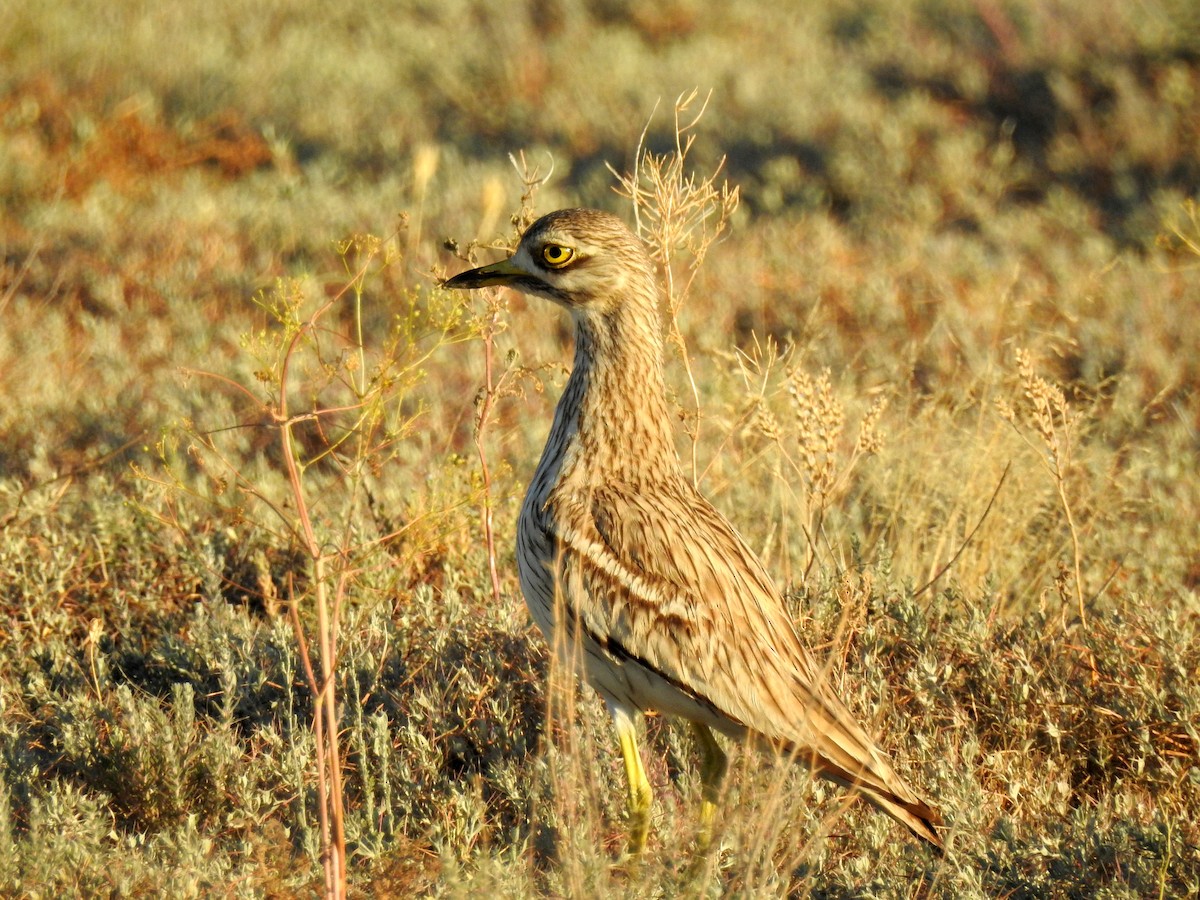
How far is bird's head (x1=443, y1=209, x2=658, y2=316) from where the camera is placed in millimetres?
3824

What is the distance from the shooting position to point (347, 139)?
9438 millimetres

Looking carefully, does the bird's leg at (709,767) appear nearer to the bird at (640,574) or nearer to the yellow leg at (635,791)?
the bird at (640,574)

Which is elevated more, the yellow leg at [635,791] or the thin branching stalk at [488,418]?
the thin branching stalk at [488,418]

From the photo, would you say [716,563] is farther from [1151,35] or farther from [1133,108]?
[1151,35]

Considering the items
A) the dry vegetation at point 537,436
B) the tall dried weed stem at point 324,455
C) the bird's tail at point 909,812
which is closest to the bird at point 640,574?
the bird's tail at point 909,812

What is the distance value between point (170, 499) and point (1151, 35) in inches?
299

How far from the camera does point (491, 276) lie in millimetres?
3895

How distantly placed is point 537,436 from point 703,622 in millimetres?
2594

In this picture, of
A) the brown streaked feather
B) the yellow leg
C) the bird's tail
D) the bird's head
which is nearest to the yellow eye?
the bird's head

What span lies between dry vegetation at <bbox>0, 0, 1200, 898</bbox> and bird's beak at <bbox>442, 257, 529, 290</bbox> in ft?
0.28

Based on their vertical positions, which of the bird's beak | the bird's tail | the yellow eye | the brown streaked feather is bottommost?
the bird's tail

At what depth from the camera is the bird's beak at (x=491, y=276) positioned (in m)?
3.88

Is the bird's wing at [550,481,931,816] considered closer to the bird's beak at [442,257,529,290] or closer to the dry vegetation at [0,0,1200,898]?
the dry vegetation at [0,0,1200,898]

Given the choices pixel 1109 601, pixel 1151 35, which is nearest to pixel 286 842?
pixel 1109 601
